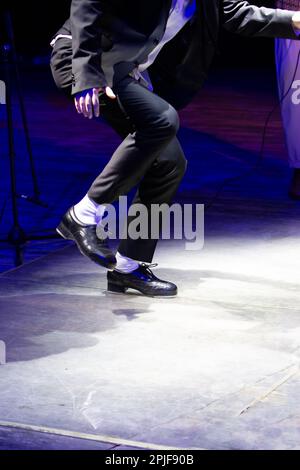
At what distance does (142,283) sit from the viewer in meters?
4.99

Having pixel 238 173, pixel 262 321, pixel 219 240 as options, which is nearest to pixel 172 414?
pixel 262 321

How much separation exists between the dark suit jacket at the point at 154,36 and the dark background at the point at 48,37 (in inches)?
422

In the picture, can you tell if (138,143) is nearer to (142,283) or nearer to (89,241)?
(89,241)

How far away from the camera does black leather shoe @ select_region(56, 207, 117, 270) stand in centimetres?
473

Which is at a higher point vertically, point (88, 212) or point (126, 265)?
point (88, 212)

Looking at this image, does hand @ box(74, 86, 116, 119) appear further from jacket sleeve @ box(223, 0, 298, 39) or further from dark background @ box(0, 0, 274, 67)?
dark background @ box(0, 0, 274, 67)

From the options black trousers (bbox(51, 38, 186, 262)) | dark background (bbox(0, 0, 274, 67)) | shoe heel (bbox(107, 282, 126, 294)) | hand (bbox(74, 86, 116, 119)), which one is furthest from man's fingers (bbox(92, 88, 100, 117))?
dark background (bbox(0, 0, 274, 67))

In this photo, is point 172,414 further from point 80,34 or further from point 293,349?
point 80,34

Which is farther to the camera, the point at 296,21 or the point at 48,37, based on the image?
the point at 48,37

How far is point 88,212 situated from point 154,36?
0.83 metres

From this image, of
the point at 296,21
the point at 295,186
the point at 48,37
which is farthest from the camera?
the point at 48,37

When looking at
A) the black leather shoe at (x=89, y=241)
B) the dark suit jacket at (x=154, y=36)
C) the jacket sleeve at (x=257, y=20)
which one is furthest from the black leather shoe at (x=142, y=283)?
the jacket sleeve at (x=257, y=20)

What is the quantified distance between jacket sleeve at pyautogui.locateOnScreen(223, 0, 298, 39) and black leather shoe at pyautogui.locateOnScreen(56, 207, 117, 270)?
1.17 m

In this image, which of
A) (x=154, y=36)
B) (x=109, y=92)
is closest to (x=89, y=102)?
(x=109, y=92)
